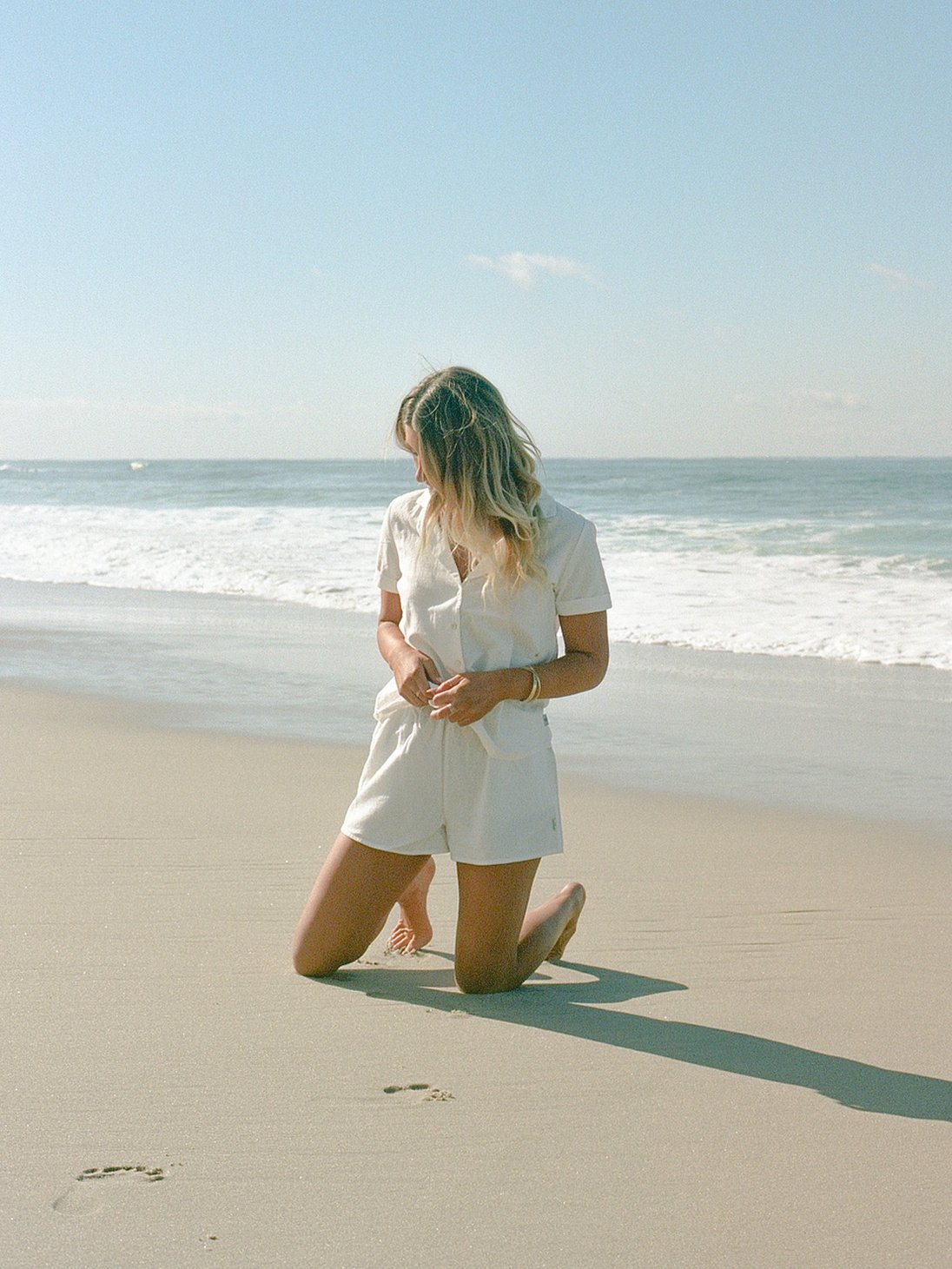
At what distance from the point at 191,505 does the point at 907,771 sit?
29240 mm

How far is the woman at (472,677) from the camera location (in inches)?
134

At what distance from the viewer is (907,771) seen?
618cm

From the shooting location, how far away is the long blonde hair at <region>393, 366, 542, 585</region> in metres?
3.39

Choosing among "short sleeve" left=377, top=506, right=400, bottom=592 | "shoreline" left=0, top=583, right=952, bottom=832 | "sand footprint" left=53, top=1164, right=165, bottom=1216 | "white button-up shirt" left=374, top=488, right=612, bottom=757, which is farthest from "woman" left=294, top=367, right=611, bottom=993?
"shoreline" left=0, top=583, right=952, bottom=832

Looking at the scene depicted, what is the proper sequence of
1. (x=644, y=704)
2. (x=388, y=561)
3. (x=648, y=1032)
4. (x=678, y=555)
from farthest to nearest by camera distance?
(x=678, y=555) < (x=644, y=704) < (x=388, y=561) < (x=648, y=1032)

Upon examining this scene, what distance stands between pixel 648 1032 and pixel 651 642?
723cm

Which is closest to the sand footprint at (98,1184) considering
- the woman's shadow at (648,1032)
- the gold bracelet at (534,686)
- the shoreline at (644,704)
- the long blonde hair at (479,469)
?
the woman's shadow at (648,1032)

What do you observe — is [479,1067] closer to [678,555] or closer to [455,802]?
[455,802]

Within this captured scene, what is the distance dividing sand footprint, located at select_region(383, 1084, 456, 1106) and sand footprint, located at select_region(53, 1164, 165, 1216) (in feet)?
1.82

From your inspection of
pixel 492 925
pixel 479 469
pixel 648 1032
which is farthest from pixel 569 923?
pixel 479 469

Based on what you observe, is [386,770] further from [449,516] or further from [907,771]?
[907,771]

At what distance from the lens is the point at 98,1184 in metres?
2.48

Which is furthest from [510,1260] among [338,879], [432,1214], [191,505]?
→ [191,505]

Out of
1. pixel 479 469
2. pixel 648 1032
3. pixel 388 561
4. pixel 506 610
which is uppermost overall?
pixel 479 469
